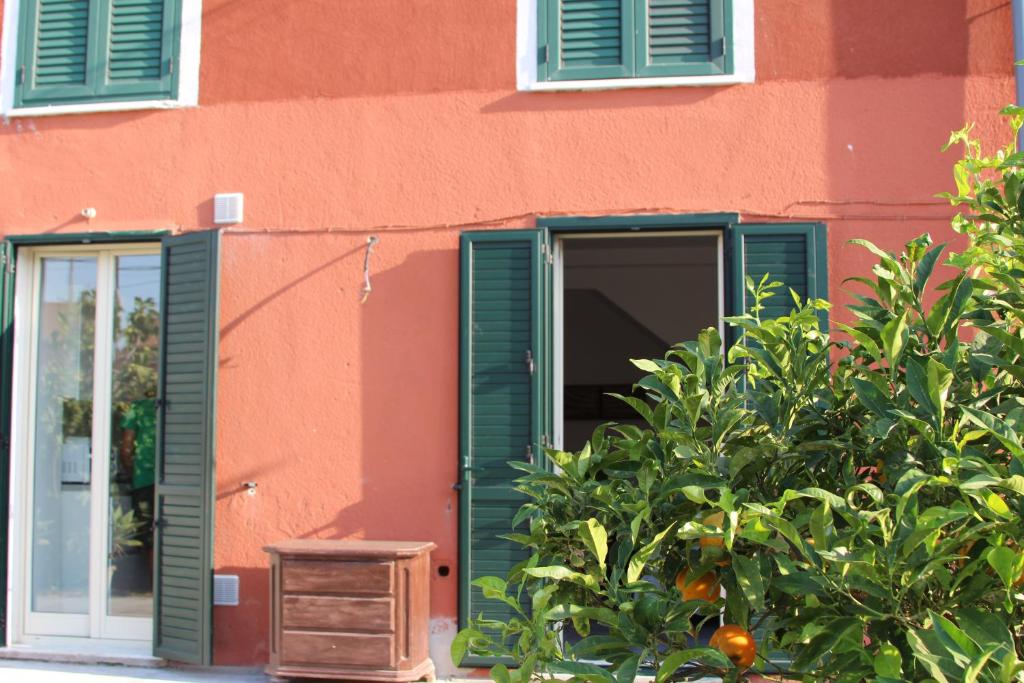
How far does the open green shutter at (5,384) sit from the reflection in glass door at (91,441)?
0.14 m

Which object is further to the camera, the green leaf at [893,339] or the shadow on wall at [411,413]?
the shadow on wall at [411,413]

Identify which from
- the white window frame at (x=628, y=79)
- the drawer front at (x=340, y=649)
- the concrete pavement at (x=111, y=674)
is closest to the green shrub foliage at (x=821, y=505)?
the drawer front at (x=340, y=649)

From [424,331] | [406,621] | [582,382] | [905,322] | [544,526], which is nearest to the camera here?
[905,322]

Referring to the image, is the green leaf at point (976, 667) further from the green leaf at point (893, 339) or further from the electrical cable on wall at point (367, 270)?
the electrical cable on wall at point (367, 270)

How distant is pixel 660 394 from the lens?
2.31m

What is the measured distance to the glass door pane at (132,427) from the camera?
680cm

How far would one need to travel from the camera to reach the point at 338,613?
5828 mm

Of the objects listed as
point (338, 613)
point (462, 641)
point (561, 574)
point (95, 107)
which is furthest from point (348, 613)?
point (561, 574)

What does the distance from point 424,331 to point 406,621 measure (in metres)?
1.52

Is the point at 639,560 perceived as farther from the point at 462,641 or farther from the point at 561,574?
the point at 462,641

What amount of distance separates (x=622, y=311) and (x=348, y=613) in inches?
227

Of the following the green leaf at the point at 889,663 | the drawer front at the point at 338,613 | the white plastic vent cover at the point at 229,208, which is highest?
the white plastic vent cover at the point at 229,208

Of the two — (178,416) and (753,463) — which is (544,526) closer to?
(753,463)

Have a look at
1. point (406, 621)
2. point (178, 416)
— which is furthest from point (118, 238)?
point (406, 621)
